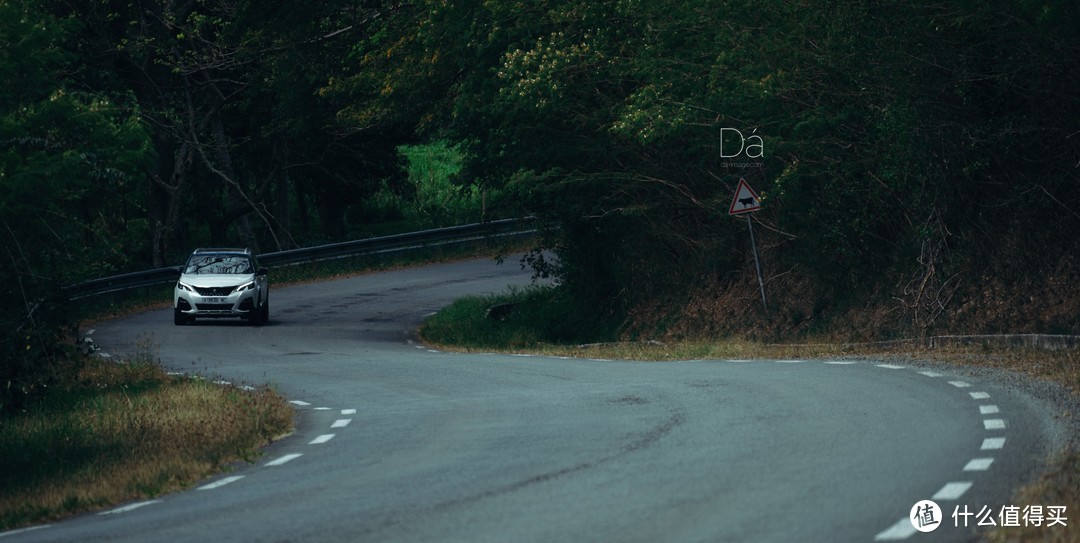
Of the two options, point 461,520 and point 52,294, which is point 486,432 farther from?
point 52,294

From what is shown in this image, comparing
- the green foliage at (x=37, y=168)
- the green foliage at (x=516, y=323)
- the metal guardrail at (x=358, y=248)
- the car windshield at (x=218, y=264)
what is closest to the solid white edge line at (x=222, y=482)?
the green foliage at (x=37, y=168)

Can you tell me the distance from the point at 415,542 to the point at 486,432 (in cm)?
537

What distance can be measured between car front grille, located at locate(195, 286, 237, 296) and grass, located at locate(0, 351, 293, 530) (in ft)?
35.2

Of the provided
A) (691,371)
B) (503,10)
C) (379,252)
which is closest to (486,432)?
(691,371)

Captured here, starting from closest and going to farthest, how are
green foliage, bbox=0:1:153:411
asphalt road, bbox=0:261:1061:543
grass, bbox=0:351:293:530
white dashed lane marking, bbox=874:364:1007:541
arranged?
white dashed lane marking, bbox=874:364:1007:541, asphalt road, bbox=0:261:1061:543, grass, bbox=0:351:293:530, green foliage, bbox=0:1:153:411

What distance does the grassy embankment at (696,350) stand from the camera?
9.79 m

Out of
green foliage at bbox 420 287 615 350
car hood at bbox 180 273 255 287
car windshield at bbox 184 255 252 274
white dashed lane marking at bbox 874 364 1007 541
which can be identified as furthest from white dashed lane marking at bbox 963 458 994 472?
car windshield at bbox 184 255 252 274

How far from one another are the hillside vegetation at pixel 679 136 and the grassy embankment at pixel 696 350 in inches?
32.0

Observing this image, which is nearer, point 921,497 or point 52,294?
point 921,497

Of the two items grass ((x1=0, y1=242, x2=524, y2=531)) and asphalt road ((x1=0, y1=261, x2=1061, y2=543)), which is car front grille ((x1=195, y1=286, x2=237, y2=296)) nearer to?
grass ((x1=0, y1=242, x2=524, y2=531))

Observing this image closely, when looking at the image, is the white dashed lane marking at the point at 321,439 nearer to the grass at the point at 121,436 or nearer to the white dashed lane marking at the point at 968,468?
the grass at the point at 121,436

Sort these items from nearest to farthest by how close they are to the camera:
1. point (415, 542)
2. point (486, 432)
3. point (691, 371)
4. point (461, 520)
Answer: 1. point (415, 542)
2. point (461, 520)
3. point (486, 432)
4. point (691, 371)

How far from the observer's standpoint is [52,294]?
23422 millimetres

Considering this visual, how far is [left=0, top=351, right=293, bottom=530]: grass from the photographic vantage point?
485 inches
